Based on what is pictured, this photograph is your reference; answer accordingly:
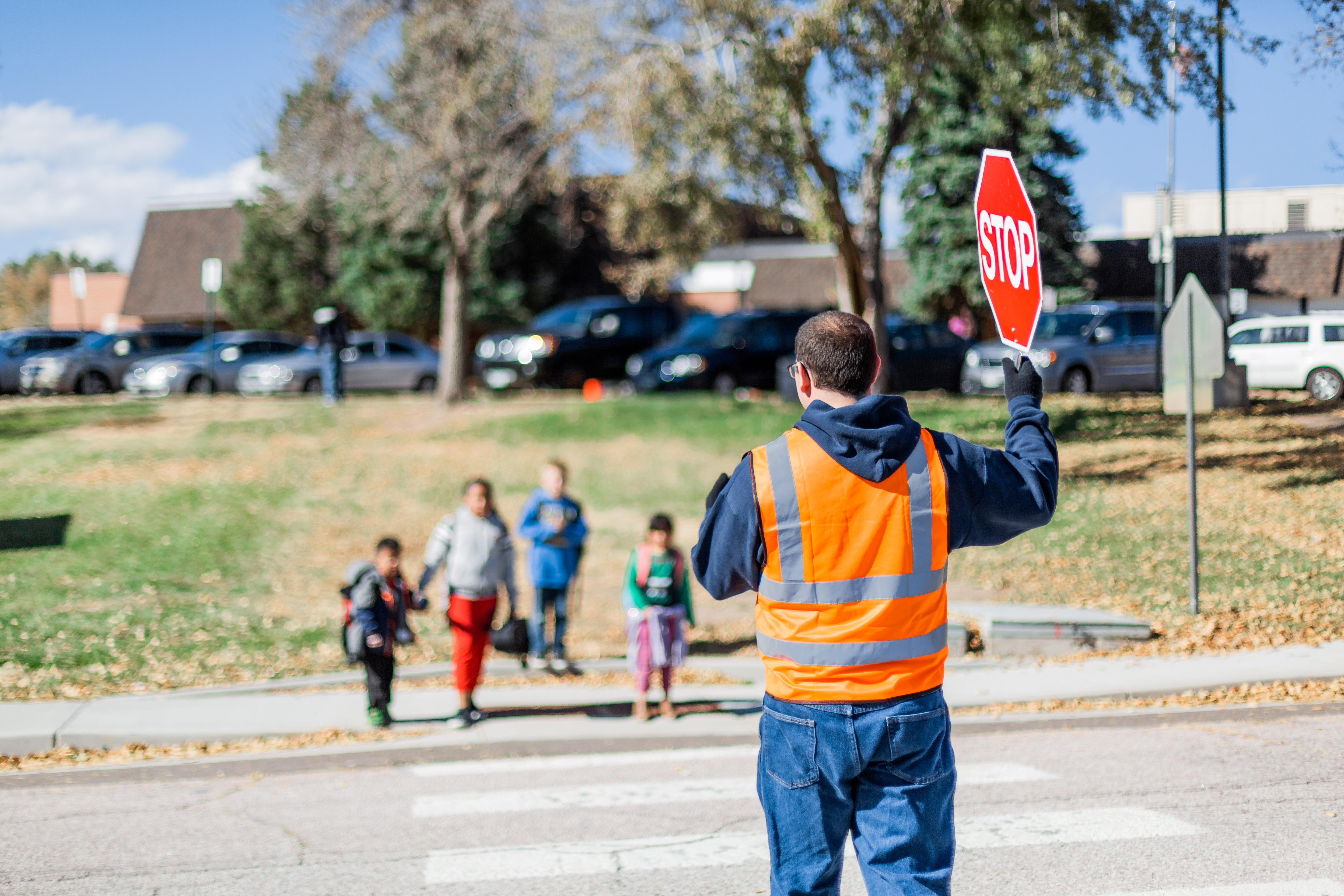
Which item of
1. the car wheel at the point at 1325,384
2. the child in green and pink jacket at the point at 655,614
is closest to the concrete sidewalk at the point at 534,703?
the child in green and pink jacket at the point at 655,614

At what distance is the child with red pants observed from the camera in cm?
819

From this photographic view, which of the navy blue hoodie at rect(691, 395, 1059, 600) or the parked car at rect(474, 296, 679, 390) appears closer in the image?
the navy blue hoodie at rect(691, 395, 1059, 600)

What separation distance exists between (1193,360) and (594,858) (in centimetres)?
690

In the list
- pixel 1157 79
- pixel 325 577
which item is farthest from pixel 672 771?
pixel 1157 79

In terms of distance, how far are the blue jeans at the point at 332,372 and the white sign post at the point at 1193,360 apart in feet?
51.4

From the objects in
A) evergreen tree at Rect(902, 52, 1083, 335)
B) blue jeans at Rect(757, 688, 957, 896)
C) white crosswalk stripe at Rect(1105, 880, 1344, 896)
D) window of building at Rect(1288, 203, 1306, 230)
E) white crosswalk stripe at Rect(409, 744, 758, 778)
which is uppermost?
evergreen tree at Rect(902, 52, 1083, 335)

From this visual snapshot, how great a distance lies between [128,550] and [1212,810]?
11483mm

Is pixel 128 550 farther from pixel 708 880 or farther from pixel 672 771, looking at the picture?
pixel 708 880

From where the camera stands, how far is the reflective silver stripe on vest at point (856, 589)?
2.92 metres

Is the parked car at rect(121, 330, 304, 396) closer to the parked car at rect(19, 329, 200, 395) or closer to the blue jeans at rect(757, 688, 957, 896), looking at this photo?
the parked car at rect(19, 329, 200, 395)

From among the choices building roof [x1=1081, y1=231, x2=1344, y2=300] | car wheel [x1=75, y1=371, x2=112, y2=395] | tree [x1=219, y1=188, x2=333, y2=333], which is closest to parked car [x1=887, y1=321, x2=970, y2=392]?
building roof [x1=1081, y1=231, x2=1344, y2=300]

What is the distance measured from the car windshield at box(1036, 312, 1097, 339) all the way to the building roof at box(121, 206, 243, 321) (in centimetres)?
3400

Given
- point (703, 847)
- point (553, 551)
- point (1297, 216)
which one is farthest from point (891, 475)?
point (1297, 216)

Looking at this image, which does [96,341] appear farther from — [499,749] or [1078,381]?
[499,749]
